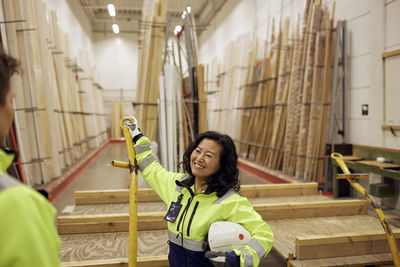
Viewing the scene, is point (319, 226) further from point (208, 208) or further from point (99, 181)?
point (99, 181)

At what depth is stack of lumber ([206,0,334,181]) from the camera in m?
5.64

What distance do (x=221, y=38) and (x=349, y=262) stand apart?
38.4ft

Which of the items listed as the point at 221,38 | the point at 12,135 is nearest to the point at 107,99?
the point at 221,38

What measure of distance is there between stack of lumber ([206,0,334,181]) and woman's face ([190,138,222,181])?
4.22 m

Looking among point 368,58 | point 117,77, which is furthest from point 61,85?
point 117,77

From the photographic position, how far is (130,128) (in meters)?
2.25

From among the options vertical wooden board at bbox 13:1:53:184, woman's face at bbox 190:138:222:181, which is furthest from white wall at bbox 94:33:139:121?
woman's face at bbox 190:138:222:181

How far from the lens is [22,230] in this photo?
69cm

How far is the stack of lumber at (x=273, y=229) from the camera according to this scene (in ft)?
8.55

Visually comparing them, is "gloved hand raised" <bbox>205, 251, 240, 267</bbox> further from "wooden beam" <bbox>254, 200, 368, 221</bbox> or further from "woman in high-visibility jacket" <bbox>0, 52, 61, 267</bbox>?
"wooden beam" <bbox>254, 200, 368, 221</bbox>

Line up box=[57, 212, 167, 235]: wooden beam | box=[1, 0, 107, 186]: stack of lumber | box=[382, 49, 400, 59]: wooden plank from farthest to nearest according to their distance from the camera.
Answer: box=[1, 0, 107, 186]: stack of lumber → box=[382, 49, 400, 59]: wooden plank → box=[57, 212, 167, 235]: wooden beam

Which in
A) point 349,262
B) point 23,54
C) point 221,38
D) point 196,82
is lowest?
point 349,262

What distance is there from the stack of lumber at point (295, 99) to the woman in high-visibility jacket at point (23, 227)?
18.0 feet

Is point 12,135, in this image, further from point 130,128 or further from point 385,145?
point 385,145
